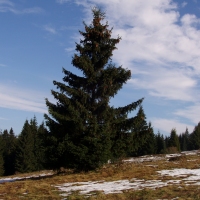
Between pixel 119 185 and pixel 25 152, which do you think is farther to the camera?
pixel 25 152

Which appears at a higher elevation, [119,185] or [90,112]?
[90,112]

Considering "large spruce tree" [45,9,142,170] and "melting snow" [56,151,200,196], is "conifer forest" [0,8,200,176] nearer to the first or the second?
"large spruce tree" [45,9,142,170]

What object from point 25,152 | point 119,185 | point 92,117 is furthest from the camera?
point 25,152

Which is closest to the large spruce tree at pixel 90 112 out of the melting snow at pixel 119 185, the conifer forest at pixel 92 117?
the conifer forest at pixel 92 117

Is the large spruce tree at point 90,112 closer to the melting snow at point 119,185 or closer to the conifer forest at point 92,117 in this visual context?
the conifer forest at point 92,117

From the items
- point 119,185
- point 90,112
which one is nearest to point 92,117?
point 90,112

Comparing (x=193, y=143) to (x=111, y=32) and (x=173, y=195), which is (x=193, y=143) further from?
(x=173, y=195)

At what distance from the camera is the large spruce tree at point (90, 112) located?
1711cm

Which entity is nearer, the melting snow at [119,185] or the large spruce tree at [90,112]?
the melting snow at [119,185]

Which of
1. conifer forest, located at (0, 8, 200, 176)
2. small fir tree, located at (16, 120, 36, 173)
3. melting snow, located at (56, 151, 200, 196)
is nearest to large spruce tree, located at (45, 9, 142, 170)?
conifer forest, located at (0, 8, 200, 176)

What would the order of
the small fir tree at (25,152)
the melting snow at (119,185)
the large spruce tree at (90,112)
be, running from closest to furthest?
1. the melting snow at (119,185)
2. the large spruce tree at (90,112)
3. the small fir tree at (25,152)

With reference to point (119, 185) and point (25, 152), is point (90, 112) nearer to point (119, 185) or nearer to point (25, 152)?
point (119, 185)

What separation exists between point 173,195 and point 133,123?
28.4 ft

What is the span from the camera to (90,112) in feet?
58.4
